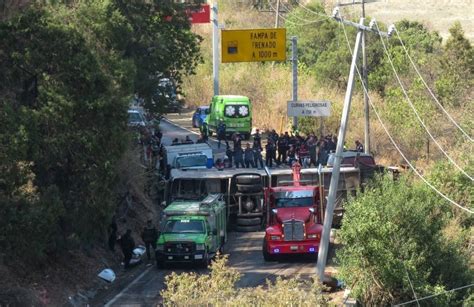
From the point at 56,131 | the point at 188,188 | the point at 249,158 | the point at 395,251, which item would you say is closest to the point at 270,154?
the point at 249,158

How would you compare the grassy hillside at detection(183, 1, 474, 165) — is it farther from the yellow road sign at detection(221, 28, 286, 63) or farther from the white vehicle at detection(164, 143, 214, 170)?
the white vehicle at detection(164, 143, 214, 170)

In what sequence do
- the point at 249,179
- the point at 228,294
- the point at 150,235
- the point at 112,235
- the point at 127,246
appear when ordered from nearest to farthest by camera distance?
1. the point at 228,294
2. the point at 127,246
3. the point at 150,235
4. the point at 112,235
5. the point at 249,179

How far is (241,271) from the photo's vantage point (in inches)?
1205

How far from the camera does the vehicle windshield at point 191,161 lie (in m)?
39.6

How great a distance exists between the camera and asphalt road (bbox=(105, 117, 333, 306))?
89.2 ft

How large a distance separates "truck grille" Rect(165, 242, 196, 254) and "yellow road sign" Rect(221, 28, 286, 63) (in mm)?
24859

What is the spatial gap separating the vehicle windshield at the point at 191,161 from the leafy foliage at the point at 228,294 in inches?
897

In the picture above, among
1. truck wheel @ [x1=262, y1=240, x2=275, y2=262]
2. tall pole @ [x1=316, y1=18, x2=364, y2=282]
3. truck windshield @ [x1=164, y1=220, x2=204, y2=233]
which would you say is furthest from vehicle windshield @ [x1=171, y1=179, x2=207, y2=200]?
tall pole @ [x1=316, y1=18, x2=364, y2=282]

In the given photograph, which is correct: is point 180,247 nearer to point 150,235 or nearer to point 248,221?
point 150,235

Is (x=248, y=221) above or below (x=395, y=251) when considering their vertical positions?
below

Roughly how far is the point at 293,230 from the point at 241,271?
7.88 feet

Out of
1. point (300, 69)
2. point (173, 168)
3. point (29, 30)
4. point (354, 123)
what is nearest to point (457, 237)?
point (173, 168)

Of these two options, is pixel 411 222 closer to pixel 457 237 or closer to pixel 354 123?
pixel 457 237

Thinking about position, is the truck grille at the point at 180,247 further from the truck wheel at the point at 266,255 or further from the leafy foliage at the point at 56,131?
the truck wheel at the point at 266,255
